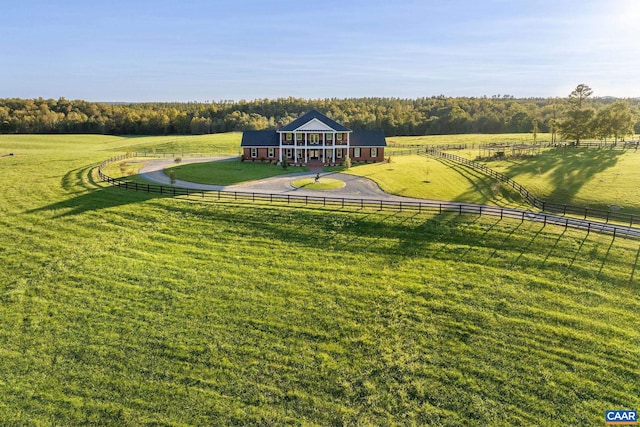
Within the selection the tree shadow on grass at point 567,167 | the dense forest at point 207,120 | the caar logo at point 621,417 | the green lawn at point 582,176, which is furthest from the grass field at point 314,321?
the dense forest at point 207,120

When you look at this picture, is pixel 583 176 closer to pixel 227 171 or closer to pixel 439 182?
pixel 439 182

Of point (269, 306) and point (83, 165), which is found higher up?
point (83, 165)

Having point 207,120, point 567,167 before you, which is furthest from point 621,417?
point 207,120

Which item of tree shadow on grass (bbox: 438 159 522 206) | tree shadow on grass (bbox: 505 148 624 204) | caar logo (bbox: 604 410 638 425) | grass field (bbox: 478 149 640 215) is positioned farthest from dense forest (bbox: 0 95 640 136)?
caar logo (bbox: 604 410 638 425)

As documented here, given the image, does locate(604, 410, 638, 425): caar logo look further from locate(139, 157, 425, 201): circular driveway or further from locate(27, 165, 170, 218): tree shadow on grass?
locate(27, 165, 170, 218): tree shadow on grass

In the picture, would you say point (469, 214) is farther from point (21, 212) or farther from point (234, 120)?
point (234, 120)

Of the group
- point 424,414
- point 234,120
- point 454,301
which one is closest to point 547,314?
point 454,301
